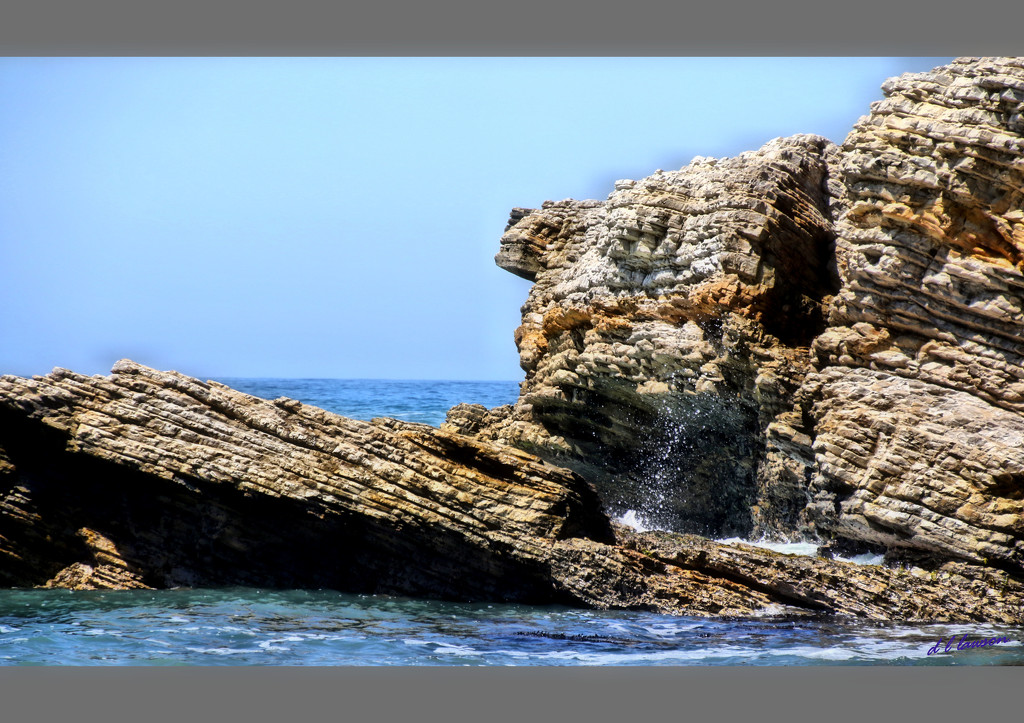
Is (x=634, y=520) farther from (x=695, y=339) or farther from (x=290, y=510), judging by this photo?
(x=290, y=510)

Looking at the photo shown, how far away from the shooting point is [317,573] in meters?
10.9

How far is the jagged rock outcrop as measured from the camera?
1050 centimetres

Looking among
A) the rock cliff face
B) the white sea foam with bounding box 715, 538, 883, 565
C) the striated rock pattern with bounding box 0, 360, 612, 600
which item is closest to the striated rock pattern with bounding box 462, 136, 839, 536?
the rock cliff face

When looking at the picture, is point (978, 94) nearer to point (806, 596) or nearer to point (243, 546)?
point (806, 596)

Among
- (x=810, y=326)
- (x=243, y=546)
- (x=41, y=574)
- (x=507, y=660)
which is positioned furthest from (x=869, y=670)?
(x=41, y=574)

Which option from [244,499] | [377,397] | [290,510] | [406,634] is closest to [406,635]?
[406,634]

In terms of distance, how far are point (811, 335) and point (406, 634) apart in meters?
7.07

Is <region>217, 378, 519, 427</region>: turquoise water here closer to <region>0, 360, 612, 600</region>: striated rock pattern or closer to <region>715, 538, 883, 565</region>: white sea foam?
<region>715, 538, 883, 565</region>: white sea foam

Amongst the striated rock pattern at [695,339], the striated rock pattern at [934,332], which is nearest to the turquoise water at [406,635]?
the striated rock pattern at [934,332]

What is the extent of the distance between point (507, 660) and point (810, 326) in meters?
6.97

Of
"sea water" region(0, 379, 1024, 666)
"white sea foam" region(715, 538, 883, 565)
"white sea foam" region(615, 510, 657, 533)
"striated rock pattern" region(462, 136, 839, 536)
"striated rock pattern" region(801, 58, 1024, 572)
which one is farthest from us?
"white sea foam" region(615, 510, 657, 533)

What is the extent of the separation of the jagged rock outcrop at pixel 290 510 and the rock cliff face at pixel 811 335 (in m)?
1.55

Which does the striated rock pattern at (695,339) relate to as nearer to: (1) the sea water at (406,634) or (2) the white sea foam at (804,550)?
(2) the white sea foam at (804,550)

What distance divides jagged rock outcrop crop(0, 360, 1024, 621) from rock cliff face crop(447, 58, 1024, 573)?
1.55 metres
